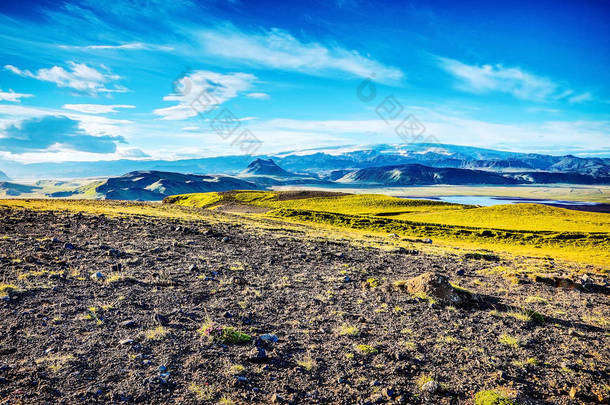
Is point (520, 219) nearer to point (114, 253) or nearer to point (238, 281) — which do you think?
point (238, 281)

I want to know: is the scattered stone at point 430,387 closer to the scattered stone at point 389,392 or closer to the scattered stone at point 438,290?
the scattered stone at point 389,392

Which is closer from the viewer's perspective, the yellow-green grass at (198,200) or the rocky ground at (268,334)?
the rocky ground at (268,334)

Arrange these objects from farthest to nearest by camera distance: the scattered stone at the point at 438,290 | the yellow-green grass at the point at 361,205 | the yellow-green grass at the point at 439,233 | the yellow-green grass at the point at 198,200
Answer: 1. the yellow-green grass at the point at 198,200
2. the yellow-green grass at the point at 361,205
3. the yellow-green grass at the point at 439,233
4. the scattered stone at the point at 438,290

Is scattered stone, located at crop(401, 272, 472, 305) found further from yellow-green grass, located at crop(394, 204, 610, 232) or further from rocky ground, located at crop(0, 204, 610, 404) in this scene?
yellow-green grass, located at crop(394, 204, 610, 232)

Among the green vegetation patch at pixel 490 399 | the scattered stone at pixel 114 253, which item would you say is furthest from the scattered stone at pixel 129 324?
the green vegetation patch at pixel 490 399

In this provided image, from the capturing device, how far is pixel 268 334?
10.1 meters

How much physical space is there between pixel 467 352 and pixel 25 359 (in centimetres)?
1116

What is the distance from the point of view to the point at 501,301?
49.3 feet

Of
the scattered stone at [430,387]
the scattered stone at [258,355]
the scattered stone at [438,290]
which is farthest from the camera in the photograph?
the scattered stone at [438,290]

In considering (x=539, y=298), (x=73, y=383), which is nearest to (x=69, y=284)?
(x=73, y=383)

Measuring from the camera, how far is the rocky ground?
25.0 feet

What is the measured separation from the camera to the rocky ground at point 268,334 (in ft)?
25.0

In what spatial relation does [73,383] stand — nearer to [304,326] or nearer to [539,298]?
[304,326]

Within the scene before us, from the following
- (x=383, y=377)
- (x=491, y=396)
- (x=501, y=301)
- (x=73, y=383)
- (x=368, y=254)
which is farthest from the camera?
(x=368, y=254)
